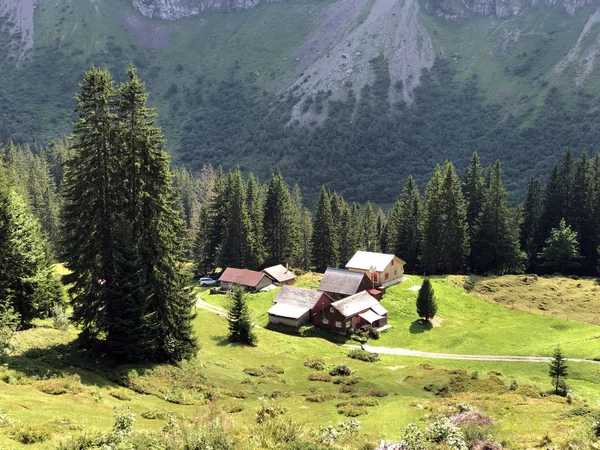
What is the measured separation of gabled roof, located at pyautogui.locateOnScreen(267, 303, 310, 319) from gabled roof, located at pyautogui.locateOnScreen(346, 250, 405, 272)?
16000 mm

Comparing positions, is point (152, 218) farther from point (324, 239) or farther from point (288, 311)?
point (324, 239)

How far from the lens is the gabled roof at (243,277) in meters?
82.1

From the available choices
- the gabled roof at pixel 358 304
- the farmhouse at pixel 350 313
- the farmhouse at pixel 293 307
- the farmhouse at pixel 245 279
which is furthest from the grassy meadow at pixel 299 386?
the farmhouse at pixel 245 279

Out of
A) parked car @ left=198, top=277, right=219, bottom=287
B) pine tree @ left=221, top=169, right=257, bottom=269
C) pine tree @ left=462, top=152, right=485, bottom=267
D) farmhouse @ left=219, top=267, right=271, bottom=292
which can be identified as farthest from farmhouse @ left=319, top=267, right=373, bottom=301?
pine tree @ left=462, top=152, right=485, bottom=267

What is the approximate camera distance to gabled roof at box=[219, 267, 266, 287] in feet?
269

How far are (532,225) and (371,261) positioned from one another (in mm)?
49211

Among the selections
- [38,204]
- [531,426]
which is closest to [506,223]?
[531,426]

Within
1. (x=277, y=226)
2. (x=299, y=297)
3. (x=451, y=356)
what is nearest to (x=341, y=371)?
(x=451, y=356)

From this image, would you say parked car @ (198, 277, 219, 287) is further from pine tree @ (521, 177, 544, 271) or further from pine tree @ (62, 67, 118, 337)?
pine tree @ (521, 177, 544, 271)

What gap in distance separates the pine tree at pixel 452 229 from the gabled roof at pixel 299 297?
33864 millimetres

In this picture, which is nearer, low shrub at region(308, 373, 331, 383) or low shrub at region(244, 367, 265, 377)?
low shrub at region(244, 367, 265, 377)

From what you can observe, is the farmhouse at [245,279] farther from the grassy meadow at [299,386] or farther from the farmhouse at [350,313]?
the grassy meadow at [299,386]

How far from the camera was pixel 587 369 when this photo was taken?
45.0m

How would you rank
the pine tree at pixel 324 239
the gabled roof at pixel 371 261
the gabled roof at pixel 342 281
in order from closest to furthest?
the gabled roof at pixel 342 281 < the gabled roof at pixel 371 261 < the pine tree at pixel 324 239
